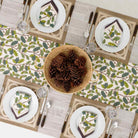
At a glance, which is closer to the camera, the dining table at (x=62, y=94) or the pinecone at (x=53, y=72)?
the pinecone at (x=53, y=72)

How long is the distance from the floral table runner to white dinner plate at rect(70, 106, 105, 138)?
0.08 meters

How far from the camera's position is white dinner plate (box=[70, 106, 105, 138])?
1.15m

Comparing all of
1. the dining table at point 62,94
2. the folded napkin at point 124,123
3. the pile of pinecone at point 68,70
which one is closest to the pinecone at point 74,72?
the pile of pinecone at point 68,70

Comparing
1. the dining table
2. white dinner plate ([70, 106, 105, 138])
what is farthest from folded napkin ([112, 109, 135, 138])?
white dinner plate ([70, 106, 105, 138])

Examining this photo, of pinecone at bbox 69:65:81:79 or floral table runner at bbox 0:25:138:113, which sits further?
floral table runner at bbox 0:25:138:113

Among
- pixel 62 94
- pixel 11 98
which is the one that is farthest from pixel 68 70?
pixel 11 98

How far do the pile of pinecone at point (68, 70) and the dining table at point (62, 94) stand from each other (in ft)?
0.46

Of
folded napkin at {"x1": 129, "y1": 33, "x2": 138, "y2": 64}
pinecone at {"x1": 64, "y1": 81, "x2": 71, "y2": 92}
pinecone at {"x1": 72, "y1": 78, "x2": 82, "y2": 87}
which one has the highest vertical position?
folded napkin at {"x1": 129, "y1": 33, "x2": 138, "y2": 64}

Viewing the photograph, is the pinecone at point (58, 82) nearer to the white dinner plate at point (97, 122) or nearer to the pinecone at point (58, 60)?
the pinecone at point (58, 60)

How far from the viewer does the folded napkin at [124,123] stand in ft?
3.85

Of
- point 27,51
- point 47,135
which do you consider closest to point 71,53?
point 27,51

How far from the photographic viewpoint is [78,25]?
1192 millimetres

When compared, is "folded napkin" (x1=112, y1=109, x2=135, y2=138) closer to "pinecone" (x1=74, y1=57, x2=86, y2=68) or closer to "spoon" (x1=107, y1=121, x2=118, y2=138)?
"spoon" (x1=107, y1=121, x2=118, y2=138)

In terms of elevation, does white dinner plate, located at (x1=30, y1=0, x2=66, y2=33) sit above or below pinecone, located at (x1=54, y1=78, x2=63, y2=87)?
above
